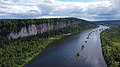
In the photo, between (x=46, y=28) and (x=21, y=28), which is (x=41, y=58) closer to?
(x=21, y=28)

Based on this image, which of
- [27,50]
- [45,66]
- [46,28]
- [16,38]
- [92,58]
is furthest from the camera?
[46,28]

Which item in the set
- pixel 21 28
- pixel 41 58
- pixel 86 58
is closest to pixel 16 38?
pixel 21 28

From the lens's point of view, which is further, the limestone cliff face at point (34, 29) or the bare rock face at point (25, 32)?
the limestone cliff face at point (34, 29)

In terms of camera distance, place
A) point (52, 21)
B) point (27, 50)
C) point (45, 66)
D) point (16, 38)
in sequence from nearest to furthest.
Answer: point (45, 66) < point (27, 50) < point (16, 38) < point (52, 21)

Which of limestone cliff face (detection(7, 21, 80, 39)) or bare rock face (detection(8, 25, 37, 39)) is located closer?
bare rock face (detection(8, 25, 37, 39))

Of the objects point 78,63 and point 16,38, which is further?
point 16,38

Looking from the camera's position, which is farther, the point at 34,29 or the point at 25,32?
the point at 34,29

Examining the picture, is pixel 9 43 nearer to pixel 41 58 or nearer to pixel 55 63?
pixel 41 58

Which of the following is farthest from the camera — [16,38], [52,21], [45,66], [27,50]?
[52,21]

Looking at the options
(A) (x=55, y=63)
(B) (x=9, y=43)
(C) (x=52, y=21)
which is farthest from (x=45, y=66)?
(C) (x=52, y=21)
